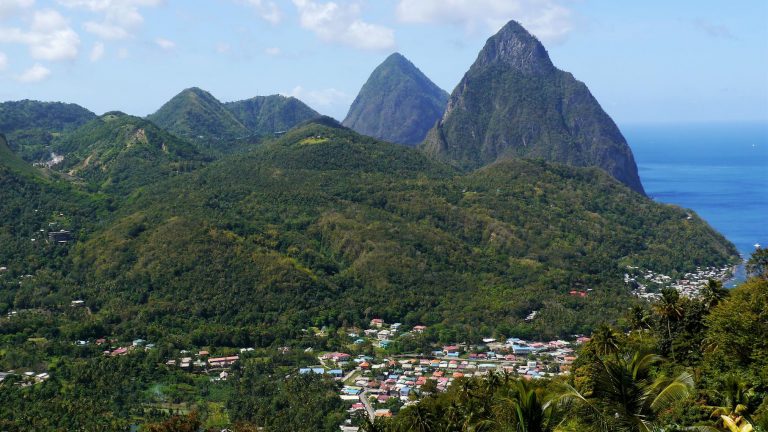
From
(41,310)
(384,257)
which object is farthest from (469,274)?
(41,310)

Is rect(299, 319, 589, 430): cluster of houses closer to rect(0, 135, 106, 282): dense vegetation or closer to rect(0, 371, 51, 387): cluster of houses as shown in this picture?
rect(0, 371, 51, 387): cluster of houses

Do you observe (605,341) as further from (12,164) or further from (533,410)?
(12,164)

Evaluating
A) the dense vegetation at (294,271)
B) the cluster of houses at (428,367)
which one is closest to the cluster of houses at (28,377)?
the dense vegetation at (294,271)

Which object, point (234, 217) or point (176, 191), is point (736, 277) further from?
point (176, 191)

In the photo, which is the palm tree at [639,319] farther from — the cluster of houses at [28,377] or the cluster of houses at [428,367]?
the cluster of houses at [28,377]

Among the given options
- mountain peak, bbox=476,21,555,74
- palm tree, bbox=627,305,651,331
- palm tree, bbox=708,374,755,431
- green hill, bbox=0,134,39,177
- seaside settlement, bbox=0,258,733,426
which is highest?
mountain peak, bbox=476,21,555,74

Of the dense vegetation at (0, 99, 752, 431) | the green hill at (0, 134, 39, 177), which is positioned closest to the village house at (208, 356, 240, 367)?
the dense vegetation at (0, 99, 752, 431)
